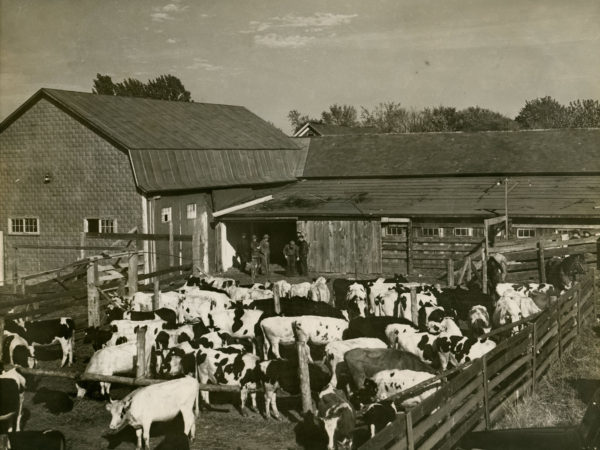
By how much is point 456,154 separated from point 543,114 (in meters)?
49.2

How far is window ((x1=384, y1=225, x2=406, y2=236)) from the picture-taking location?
1204 inches

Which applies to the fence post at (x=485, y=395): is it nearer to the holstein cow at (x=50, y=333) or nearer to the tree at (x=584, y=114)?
the holstein cow at (x=50, y=333)

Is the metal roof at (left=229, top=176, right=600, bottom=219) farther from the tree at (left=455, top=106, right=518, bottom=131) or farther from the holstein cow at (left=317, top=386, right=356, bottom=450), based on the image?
the tree at (left=455, top=106, right=518, bottom=131)

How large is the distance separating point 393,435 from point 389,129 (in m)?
92.5

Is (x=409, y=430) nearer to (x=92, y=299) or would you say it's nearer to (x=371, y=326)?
(x=371, y=326)

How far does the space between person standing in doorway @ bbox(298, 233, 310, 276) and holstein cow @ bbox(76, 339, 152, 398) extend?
54.0 ft

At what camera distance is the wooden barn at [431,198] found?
28.9m

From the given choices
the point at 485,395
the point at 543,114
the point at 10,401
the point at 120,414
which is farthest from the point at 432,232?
the point at 543,114

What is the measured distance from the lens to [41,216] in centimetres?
3012

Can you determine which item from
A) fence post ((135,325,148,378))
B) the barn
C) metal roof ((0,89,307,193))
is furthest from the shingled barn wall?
fence post ((135,325,148,378))

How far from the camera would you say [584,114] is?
68000mm

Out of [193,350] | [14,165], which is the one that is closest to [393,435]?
[193,350]

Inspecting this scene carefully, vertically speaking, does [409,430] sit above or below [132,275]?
below

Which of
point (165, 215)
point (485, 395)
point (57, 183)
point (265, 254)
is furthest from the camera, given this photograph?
point (265, 254)
